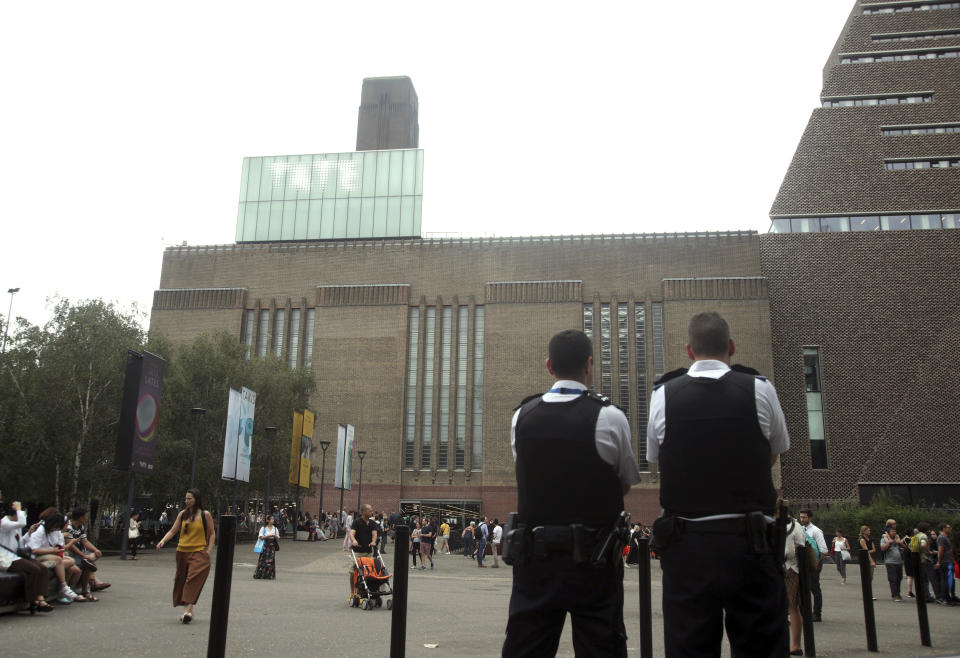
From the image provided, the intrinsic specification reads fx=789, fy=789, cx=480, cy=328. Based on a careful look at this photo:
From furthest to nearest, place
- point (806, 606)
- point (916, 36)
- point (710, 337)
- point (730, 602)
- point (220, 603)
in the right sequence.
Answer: point (916, 36), point (806, 606), point (220, 603), point (710, 337), point (730, 602)

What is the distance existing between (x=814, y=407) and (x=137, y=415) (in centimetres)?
4406

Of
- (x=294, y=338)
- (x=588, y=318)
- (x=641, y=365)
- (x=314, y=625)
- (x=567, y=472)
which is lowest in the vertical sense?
(x=314, y=625)

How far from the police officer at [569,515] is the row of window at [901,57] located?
207 ft

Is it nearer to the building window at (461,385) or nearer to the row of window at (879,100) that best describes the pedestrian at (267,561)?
the building window at (461,385)

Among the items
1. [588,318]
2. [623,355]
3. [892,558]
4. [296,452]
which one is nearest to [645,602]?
[892,558]

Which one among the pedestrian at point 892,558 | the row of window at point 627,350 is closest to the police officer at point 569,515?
the pedestrian at point 892,558

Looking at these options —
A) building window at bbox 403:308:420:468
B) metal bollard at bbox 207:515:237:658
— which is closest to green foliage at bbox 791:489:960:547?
metal bollard at bbox 207:515:237:658

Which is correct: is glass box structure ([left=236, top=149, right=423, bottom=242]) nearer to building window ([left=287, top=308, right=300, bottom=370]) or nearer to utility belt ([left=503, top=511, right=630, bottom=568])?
building window ([left=287, top=308, right=300, bottom=370])

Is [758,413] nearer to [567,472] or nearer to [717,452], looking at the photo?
[717,452]

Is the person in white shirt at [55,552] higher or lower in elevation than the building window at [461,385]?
lower

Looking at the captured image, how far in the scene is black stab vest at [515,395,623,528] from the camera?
3.94 m

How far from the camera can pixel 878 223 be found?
177 feet

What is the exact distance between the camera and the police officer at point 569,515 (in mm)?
3781

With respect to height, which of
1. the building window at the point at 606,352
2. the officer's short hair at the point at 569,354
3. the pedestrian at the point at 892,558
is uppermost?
the building window at the point at 606,352
